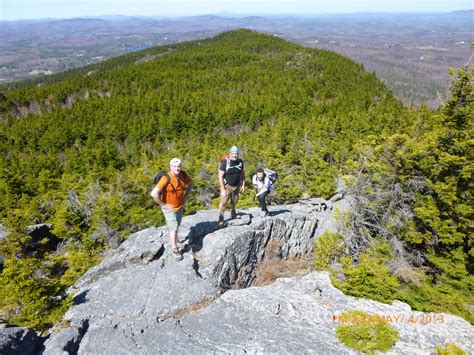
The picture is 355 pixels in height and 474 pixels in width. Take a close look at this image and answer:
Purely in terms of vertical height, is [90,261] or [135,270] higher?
[135,270]

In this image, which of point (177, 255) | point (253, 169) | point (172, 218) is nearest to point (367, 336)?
point (177, 255)

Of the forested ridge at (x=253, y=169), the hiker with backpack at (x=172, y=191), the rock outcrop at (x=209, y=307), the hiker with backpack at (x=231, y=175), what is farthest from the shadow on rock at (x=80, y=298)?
the hiker with backpack at (x=231, y=175)

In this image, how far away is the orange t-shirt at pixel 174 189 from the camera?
24.7 ft

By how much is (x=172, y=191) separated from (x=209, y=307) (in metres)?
2.96

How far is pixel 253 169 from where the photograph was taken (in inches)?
904

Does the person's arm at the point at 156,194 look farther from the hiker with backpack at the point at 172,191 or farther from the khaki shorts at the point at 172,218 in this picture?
the khaki shorts at the point at 172,218

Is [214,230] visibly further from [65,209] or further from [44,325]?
[65,209]

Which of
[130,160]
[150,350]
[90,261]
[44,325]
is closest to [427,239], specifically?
[150,350]

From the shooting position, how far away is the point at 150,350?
6.04 m

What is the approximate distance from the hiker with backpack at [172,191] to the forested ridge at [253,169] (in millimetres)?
3023

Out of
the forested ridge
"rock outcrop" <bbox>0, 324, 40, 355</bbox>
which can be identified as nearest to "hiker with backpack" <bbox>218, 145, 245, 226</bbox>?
the forested ridge

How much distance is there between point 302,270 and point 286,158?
515 inches

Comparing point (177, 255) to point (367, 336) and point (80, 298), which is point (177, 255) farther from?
point (367, 336)

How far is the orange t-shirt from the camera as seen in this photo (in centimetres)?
753
